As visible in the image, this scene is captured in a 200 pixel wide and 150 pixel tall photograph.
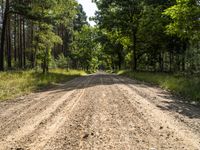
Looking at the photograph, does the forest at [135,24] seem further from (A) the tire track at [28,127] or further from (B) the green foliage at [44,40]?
(A) the tire track at [28,127]

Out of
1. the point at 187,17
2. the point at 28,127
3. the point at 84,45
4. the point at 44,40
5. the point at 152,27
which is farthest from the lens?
the point at 84,45

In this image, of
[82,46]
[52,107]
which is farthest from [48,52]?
[82,46]

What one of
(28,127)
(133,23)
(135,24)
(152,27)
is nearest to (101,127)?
(28,127)

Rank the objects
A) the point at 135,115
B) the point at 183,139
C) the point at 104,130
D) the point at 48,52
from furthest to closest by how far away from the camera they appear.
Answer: the point at 48,52
the point at 135,115
the point at 104,130
the point at 183,139

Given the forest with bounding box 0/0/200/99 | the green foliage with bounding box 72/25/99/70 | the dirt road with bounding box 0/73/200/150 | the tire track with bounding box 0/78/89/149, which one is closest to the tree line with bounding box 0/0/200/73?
the forest with bounding box 0/0/200/99

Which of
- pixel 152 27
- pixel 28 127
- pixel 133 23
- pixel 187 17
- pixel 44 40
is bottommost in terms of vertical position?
pixel 28 127

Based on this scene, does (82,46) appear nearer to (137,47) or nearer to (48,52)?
(137,47)

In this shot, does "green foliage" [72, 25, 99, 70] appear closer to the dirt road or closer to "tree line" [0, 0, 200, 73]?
"tree line" [0, 0, 200, 73]

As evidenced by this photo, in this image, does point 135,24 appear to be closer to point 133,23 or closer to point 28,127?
point 133,23

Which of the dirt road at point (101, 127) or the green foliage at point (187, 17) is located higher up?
the green foliage at point (187, 17)

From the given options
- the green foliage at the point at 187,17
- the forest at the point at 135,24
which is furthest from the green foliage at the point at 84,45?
the green foliage at the point at 187,17

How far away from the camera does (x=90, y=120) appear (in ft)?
22.2

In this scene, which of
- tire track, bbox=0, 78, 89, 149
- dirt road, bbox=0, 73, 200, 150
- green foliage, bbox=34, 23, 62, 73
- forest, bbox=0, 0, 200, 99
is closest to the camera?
dirt road, bbox=0, 73, 200, 150

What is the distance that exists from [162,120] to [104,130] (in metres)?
1.87
